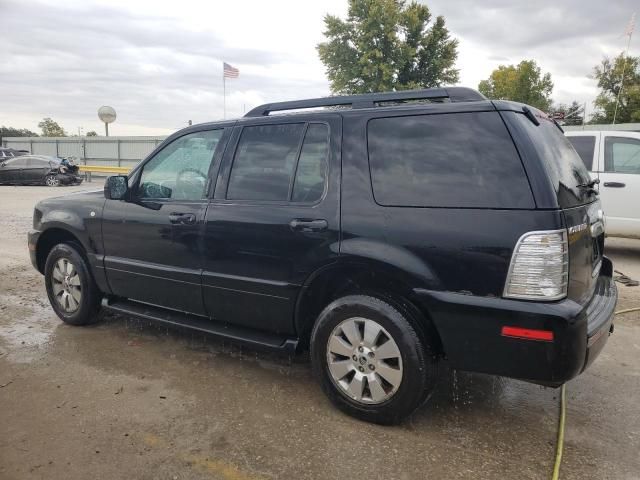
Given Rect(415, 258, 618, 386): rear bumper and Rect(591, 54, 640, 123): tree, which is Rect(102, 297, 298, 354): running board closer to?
Rect(415, 258, 618, 386): rear bumper

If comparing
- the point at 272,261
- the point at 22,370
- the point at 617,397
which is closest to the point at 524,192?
the point at 272,261

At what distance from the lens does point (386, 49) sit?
36.1 metres

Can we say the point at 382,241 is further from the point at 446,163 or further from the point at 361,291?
Result: the point at 446,163

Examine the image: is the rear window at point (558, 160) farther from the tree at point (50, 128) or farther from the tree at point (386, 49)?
the tree at point (50, 128)

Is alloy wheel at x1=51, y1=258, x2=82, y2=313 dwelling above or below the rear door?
below

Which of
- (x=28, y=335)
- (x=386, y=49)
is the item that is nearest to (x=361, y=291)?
(x=28, y=335)

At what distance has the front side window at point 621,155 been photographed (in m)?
7.27

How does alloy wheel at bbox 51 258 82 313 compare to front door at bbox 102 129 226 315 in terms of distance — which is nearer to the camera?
front door at bbox 102 129 226 315

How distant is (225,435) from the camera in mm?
2850

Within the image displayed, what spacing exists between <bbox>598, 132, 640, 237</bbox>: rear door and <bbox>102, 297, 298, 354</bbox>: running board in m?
6.16

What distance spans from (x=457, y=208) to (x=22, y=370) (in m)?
3.26

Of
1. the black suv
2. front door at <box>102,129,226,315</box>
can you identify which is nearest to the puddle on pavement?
A: front door at <box>102,129,226,315</box>

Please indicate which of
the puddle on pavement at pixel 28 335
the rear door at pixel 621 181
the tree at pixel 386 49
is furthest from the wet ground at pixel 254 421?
the tree at pixel 386 49

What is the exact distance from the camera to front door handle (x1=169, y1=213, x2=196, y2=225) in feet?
11.9
